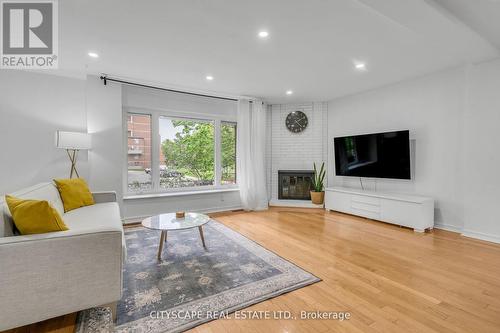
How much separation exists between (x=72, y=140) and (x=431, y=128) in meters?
5.57

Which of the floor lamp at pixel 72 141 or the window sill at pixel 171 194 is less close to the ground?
the floor lamp at pixel 72 141

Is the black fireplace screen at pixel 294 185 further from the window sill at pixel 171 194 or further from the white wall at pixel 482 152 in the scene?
the white wall at pixel 482 152

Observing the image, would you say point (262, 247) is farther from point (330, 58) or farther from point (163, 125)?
point (163, 125)

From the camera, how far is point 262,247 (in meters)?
3.00

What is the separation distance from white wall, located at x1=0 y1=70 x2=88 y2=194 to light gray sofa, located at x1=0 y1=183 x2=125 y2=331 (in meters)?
2.52

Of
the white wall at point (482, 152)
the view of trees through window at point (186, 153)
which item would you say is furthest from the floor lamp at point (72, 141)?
the white wall at point (482, 152)

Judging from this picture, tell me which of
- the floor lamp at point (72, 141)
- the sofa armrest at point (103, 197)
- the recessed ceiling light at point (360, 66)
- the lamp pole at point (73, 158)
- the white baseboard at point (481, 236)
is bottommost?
the white baseboard at point (481, 236)

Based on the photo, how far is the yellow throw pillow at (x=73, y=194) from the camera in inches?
119

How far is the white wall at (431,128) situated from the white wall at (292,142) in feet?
3.71

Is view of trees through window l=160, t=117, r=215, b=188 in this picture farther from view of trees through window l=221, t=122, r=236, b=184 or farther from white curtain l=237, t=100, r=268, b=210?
white curtain l=237, t=100, r=268, b=210

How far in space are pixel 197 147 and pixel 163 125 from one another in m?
0.83

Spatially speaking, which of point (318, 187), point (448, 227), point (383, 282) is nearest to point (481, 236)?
point (448, 227)

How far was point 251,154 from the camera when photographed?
5.27 m

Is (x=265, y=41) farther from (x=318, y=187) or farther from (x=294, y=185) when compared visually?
(x=294, y=185)
